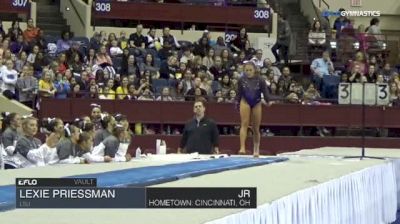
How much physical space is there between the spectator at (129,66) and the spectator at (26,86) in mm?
2932

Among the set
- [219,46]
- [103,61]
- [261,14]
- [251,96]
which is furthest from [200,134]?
[261,14]

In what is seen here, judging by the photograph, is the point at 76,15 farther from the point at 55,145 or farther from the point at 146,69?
the point at 55,145

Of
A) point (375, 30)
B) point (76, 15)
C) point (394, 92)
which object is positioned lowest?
point (394, 92)

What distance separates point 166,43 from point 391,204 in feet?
42.1

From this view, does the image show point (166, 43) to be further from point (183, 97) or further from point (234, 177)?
point (234, 177)

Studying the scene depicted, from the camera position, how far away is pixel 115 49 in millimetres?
23672

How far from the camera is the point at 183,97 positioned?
72.0 ft

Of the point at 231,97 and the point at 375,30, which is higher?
the point at 375,30

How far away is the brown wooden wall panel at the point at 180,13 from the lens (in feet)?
86.9

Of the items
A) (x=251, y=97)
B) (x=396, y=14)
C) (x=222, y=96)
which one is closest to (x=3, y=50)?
(x=222, y=96)

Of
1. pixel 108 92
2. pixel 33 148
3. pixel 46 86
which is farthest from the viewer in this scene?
pixel 108 92

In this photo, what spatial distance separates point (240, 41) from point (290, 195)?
19.0 m

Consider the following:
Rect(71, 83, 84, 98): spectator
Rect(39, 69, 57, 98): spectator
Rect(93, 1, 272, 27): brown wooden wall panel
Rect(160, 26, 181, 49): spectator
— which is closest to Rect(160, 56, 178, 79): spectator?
Rect(160, 26, 181, 49): spectator

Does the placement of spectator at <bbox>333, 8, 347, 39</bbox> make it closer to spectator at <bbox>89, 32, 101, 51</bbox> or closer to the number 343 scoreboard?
spectator at <bbox>89, 32, 101, 51</bbox>
